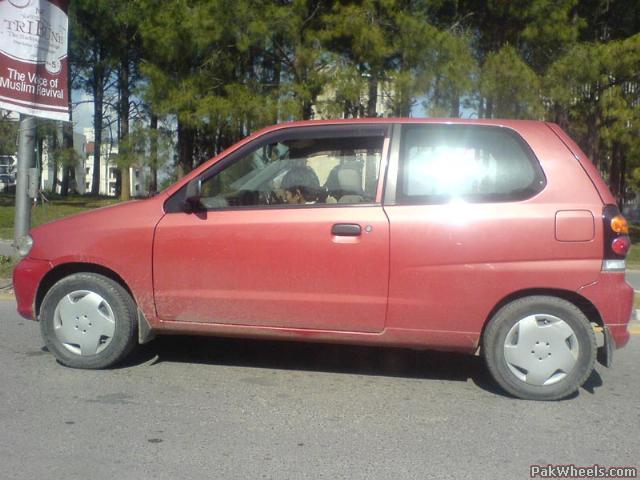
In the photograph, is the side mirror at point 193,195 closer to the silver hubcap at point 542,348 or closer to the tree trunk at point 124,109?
the silver hubcap at point 542,348

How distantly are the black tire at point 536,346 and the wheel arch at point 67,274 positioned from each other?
2.59 m

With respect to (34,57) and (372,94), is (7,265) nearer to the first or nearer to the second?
(34,57)

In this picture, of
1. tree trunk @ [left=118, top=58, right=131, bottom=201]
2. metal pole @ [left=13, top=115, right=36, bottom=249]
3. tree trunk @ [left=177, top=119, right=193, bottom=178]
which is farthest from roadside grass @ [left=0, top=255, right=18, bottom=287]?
tree trunk @ [left=118, top=58, right=131, bottom=201]

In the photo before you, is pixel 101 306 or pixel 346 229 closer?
pixel 346 229

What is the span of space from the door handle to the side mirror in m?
0.98

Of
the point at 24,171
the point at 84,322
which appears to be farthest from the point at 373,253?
the point at 24,171

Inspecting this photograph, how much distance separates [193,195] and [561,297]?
2.58 m

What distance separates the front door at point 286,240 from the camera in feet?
16.0

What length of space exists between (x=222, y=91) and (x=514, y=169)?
42.0 feet

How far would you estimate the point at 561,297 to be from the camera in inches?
191

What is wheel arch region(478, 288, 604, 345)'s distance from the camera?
4.80 m

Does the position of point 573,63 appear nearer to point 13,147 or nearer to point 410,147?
point 410,147

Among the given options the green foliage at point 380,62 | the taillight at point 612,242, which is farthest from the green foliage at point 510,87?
the taillight at point 612,242

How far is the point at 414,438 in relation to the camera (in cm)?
424
